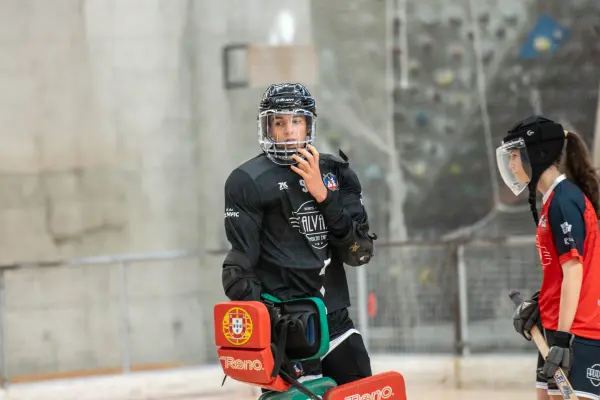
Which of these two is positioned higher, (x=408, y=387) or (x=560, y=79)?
(x=560, y=79)

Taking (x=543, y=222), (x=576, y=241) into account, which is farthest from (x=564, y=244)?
(x=543, y=222)

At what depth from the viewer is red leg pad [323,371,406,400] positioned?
3076mm

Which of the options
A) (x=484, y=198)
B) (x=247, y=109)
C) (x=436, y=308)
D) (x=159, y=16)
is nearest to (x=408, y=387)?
(x=436, y=308)

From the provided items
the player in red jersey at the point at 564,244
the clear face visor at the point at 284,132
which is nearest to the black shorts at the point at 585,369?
the player in red jersey at the point at 564,244

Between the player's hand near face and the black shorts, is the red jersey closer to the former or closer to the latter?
the black shorts

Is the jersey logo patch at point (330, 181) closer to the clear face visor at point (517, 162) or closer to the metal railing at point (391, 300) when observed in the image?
the clear face visor at point (517, 162)

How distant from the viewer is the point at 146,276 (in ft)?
21.7

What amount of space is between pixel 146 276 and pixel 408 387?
6.53ft

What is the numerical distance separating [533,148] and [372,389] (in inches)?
39.1

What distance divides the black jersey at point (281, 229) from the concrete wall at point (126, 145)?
3.50 meters

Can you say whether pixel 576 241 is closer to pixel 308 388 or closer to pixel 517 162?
pixel 517 162

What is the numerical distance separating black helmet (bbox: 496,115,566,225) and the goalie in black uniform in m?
0.58

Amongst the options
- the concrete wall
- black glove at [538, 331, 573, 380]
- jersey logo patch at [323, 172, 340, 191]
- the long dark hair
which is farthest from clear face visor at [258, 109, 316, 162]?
the concrete wall

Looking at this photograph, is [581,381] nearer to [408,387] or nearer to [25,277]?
A: [408,387]
